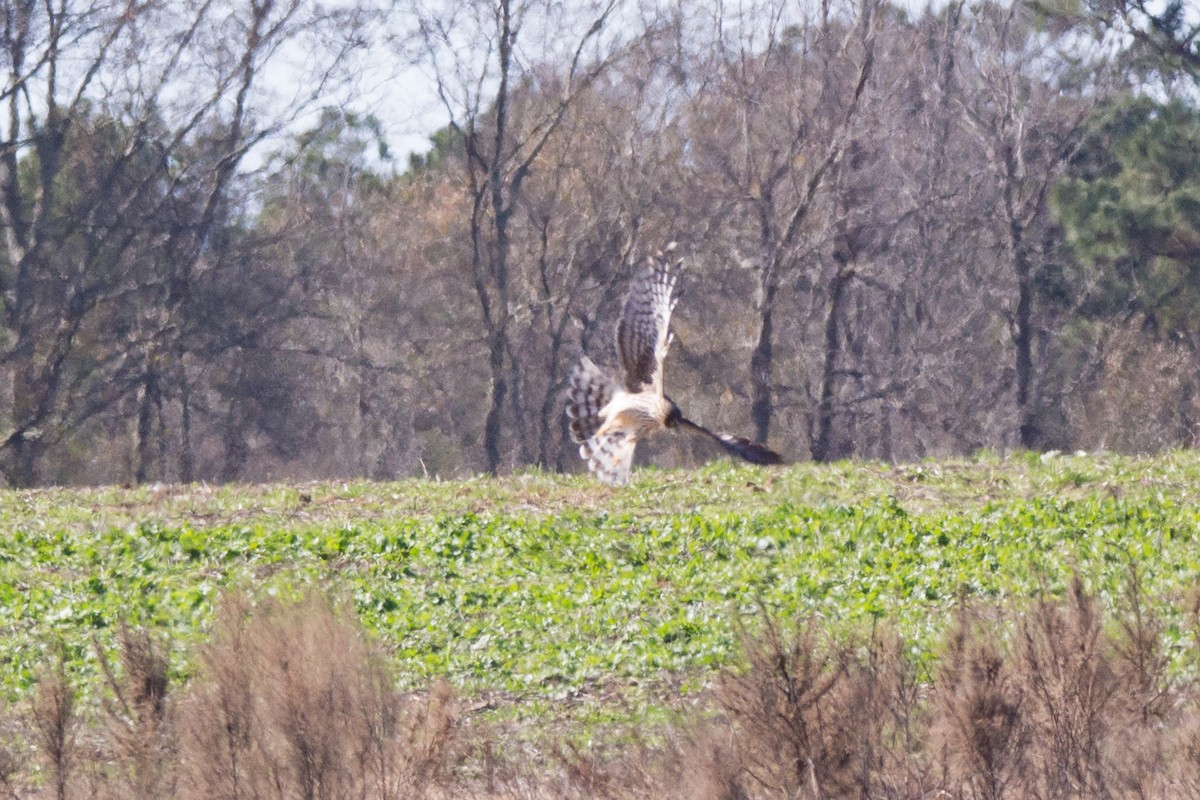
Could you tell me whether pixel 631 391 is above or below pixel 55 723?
above

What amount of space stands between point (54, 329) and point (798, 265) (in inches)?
598

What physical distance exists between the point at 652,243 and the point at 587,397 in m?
23.6

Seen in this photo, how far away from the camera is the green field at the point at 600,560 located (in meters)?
10.1

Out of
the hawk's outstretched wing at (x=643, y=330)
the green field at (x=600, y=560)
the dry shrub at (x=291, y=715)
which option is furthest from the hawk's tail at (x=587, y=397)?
the dry shrub at (x=291, y=715)

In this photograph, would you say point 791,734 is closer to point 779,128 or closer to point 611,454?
point 611,454

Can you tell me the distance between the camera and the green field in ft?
33.2

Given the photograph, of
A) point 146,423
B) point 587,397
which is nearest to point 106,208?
point 146,423

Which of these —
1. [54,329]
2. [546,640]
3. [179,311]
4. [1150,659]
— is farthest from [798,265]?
[1150,659]

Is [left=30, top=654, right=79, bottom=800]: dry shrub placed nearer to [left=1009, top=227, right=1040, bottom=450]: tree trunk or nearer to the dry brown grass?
the dry brown grass

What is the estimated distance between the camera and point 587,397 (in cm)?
1283

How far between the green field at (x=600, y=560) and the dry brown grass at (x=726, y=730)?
4.64 ft

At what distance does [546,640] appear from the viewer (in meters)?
10.5

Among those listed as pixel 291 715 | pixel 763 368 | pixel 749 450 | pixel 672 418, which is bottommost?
pixel 291 715

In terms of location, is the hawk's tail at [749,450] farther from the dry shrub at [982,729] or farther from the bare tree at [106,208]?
the bare tree at [106,208]
